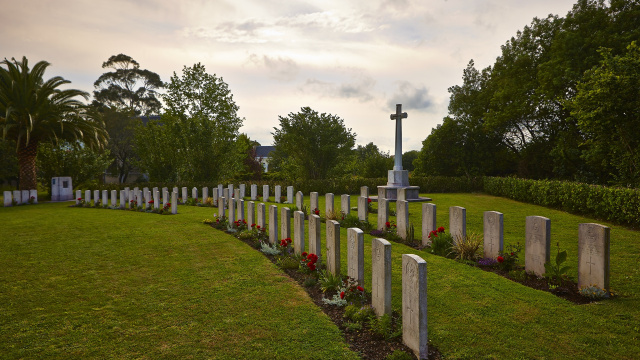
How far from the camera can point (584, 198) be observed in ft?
48.5

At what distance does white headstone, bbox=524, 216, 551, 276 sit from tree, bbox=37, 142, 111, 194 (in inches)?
966

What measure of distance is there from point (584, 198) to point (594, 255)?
10709 mm

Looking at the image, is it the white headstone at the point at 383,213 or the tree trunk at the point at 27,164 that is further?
the tree trunk at the point at 27,164

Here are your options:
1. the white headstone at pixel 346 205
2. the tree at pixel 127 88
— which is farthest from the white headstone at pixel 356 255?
the tree at pixel 127 88

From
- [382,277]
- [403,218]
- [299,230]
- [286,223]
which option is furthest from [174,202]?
[382,277]

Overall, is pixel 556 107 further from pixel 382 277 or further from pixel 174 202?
pixel 382 277

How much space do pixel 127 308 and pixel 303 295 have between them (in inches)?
102

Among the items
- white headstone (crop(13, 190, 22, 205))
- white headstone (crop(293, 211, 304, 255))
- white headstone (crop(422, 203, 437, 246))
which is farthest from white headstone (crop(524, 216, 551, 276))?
white headstone (crop(13, 190, 22, 205))

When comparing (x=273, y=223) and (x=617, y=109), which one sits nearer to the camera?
(x=273, y=223)

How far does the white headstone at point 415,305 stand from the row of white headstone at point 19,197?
22939mm

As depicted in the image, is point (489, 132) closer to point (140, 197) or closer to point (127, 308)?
point (140, 197)

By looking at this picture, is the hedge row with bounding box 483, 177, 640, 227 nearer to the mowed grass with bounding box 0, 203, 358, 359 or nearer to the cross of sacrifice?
the cross of sacrifice

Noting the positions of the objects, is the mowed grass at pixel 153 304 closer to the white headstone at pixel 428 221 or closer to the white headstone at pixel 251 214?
the white headstone at pixel 251 214

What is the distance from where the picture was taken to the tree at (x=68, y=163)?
80.0ft
